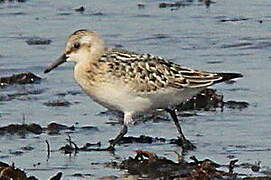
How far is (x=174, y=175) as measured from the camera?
7.63 meters

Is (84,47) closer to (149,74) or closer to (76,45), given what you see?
(76,45)

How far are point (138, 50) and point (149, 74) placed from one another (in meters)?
3.76

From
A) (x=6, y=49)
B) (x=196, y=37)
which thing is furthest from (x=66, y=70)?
(x=196, y=37)

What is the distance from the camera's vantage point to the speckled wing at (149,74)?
8719mm

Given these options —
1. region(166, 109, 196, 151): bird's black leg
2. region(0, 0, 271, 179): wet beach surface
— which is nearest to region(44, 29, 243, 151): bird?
region(166, 109, 196, 151): bird's black leg

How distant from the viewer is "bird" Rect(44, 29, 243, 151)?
8672mm

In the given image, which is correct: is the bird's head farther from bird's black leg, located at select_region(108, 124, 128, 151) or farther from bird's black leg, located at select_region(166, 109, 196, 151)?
bird's black leg, located at select_region(166, 109, 196, 151)

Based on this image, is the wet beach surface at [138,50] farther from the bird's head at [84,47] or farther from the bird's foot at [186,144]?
the bird's head at [84,47]

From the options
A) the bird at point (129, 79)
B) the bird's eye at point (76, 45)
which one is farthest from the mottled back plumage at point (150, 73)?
the bird's eye at point (76, 45)

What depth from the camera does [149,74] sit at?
878cm

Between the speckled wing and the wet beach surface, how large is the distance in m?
0.45

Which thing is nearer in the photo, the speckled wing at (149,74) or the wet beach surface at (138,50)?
the wet beach surface at (138,50)

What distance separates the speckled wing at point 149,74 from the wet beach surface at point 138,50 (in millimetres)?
450

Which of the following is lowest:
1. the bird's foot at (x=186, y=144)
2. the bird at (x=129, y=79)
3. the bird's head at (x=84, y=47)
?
the bird's foot at (x=186, y=144)
